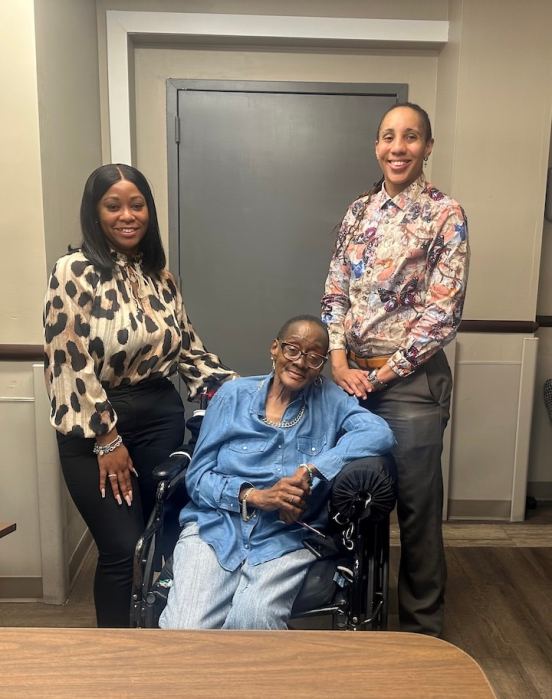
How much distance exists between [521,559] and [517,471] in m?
0.46

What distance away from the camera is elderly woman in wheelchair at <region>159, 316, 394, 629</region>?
4.75ft

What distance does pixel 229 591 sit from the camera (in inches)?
58.7

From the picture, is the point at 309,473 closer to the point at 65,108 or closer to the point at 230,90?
the point at 65,108

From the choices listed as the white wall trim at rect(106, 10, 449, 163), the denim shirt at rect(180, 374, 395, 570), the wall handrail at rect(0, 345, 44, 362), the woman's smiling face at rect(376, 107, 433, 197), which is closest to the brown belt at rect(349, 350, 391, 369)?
the denim shirt at rect(180, 374, 395, 570)

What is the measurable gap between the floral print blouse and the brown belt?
0.01m

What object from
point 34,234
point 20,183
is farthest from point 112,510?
point 20,183

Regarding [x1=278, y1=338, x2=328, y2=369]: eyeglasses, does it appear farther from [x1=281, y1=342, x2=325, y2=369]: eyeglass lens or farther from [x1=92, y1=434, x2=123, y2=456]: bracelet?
[x1=92, y1=434, x2=123, y2=456]: bracelet

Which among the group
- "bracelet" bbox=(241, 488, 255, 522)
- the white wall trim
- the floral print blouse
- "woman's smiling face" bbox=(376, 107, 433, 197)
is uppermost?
the white wall trim

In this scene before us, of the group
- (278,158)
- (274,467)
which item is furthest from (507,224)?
(274,467)

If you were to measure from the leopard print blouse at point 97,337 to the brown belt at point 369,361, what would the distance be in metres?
0.55

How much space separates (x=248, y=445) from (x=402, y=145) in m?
0.95

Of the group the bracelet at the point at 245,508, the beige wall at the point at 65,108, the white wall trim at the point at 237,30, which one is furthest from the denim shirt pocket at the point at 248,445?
the white wall trim at the point at 237,30

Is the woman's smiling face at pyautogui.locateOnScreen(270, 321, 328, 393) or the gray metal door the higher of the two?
the gray metal door

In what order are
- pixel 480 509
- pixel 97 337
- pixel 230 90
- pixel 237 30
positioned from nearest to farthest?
pixel 97 337
pixel 237 30
pixel 230 90
pixel 480 509
